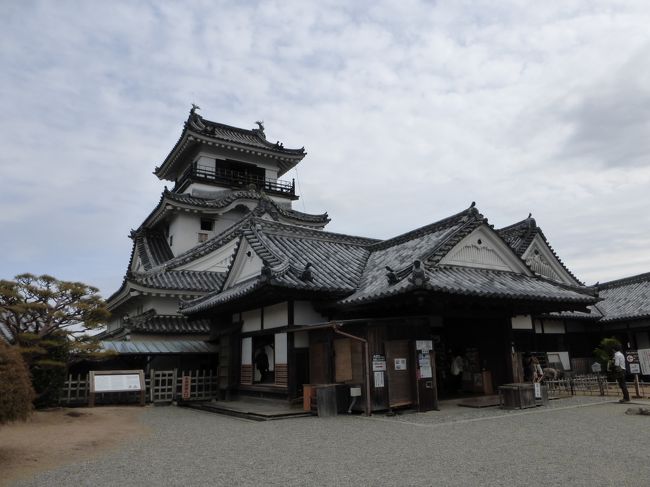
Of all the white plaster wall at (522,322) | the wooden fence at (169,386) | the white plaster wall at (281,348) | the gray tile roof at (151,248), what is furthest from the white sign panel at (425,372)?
the gray tile roof at (151,248)

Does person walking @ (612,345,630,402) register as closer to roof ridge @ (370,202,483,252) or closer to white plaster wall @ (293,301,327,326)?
roof ridge @ (370,202,483,252)

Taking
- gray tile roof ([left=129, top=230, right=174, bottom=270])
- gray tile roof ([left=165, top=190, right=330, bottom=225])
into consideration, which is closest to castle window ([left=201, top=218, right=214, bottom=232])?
gray tile roof ([left=165, top=190, right=330, bottom=225])

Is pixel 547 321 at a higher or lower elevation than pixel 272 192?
lower

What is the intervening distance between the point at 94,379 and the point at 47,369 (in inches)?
66.7

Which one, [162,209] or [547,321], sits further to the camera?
[162,209]

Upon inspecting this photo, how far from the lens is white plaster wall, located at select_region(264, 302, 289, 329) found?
15.1 meters

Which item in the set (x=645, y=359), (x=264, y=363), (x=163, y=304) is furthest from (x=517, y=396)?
(x=163, y=304)

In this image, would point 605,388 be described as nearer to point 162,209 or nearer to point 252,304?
point 252,304

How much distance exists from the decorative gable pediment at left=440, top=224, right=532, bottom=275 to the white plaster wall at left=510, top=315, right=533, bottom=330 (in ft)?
6.11

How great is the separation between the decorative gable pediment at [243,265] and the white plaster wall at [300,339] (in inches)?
142

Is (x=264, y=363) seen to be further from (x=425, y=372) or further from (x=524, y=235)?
(x=524, y=235)

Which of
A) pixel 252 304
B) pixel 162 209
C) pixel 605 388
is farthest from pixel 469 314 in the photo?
pixel 162 209

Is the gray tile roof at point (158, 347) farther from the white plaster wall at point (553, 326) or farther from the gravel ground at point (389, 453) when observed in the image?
the white plaster wall at point (553, 326)

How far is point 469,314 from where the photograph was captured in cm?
1472
